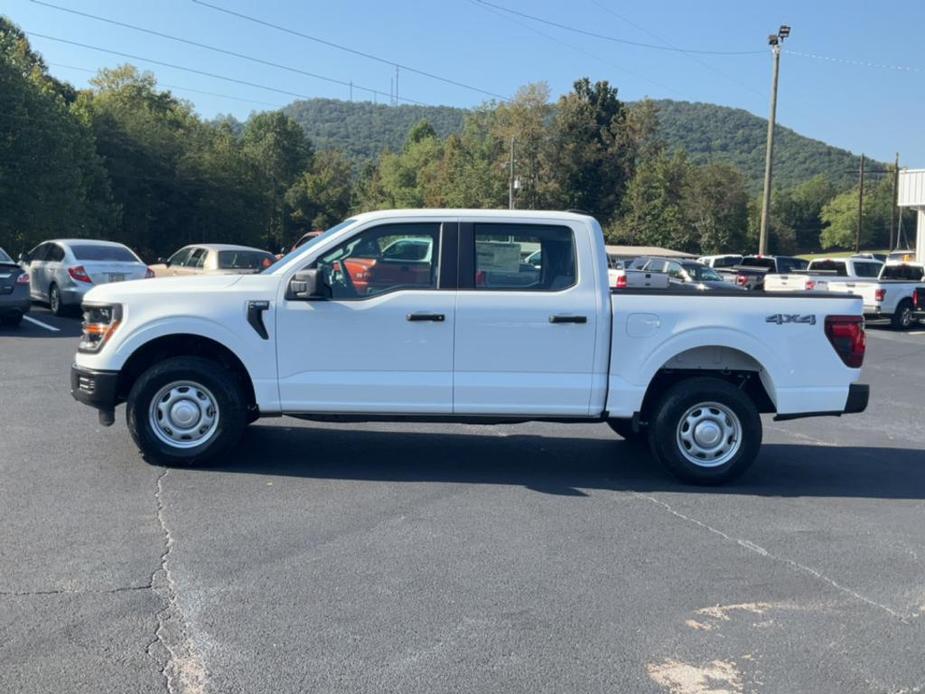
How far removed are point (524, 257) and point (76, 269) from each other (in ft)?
43.6

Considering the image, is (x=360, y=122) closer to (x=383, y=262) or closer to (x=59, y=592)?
(x=383, y=262)

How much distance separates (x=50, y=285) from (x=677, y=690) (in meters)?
17.7

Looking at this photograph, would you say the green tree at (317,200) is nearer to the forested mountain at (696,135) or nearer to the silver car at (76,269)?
the forested mountain at (696,135)

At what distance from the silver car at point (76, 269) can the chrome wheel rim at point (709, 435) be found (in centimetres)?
1299

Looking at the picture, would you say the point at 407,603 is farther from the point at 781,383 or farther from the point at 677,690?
the point at 781,383

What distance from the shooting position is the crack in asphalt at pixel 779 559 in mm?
5035

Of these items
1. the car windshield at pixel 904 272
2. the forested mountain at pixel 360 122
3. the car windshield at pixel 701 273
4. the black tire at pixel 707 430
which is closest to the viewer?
the black tire at pixel 707 430

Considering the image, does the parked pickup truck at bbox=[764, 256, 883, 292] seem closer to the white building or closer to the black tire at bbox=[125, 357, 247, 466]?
the white building

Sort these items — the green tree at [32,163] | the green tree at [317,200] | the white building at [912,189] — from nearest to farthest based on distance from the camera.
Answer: the green tree at [32,163], the white building at [912,189], the green tree at [317,200]

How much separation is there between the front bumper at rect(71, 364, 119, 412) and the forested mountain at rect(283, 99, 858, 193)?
69766mm

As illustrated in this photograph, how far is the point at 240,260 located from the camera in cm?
2116

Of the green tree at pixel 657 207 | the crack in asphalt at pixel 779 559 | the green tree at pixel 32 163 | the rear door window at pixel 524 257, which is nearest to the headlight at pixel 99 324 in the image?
the rear door window at pixel 524 257

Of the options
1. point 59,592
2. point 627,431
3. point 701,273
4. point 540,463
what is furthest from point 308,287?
point 701,273

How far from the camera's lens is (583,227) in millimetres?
7457
